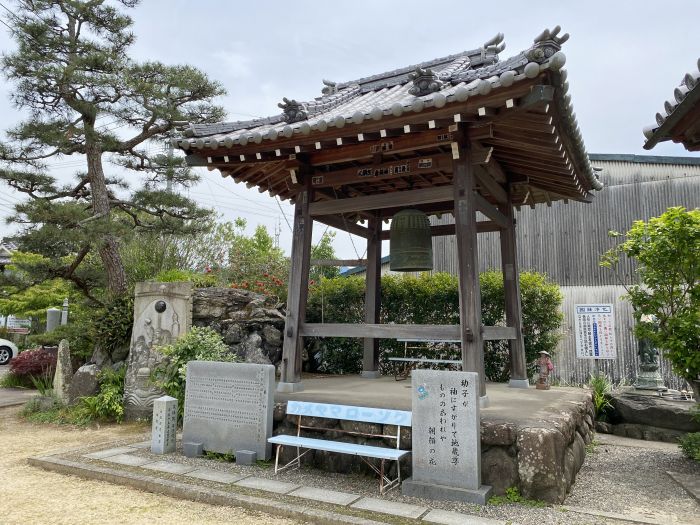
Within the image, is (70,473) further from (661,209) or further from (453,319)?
(661,209)

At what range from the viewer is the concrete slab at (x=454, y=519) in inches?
149

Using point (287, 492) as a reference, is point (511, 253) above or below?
above

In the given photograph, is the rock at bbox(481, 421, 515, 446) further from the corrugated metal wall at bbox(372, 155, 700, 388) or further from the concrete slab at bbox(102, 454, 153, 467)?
the corrugated metal wall at bbox(372, 155, 700, 388)

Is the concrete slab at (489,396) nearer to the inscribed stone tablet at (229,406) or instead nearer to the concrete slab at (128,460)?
the inscribed stone tablet at (229,406)

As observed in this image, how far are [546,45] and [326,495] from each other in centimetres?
451

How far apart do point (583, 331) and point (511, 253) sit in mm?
4373

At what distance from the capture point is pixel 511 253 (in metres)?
7.54

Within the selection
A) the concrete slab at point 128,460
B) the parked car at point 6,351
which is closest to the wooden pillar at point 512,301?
the concrete slab at point 128,460

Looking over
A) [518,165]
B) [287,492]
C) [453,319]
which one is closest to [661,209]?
[453,319]

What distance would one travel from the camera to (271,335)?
9859 millimetres

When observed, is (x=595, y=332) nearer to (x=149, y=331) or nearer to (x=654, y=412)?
(x=654, y=412)

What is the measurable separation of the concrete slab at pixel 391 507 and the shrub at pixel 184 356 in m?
3.85

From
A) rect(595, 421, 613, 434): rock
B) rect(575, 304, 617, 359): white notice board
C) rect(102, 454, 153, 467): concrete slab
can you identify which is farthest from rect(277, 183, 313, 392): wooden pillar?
rect(575, 304, 617, 359): white notice board

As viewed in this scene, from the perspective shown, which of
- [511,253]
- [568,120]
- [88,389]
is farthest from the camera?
[88,389]
